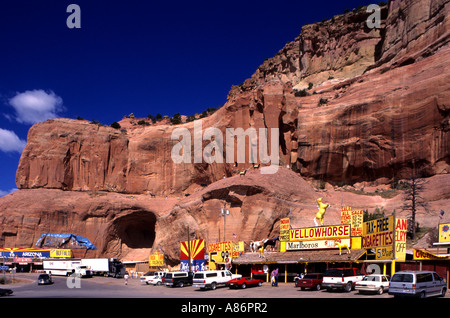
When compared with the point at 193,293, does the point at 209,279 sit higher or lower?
higher

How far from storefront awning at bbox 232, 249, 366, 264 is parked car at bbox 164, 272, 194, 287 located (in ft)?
18.1

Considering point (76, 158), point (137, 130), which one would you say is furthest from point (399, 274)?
point (137, 130)

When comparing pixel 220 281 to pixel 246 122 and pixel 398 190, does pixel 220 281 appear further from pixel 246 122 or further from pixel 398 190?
pixel 246 122

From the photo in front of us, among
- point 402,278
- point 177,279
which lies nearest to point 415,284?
point 402,278

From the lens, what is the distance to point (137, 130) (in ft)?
333

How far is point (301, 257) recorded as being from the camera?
34.8 m

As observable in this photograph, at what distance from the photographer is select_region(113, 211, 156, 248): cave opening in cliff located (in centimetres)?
7825

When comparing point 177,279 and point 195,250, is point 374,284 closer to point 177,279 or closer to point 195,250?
point 177,279

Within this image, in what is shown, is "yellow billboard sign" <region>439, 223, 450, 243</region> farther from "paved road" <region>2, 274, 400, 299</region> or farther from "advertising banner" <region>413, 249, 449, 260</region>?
"paved road" <region>2, 274, 400, 299</region>

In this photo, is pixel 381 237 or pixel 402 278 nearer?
pixel 402 278

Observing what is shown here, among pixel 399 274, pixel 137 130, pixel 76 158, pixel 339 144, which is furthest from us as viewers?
pixel 137 130

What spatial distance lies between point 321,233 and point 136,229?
58.0 m

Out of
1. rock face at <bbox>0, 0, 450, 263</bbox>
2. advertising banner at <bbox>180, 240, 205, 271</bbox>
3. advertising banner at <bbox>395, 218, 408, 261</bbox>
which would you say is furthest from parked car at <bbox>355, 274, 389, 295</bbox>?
rock face at <bbox>0, 0, 450, 263</bbox>

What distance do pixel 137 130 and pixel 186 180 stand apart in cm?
2269
